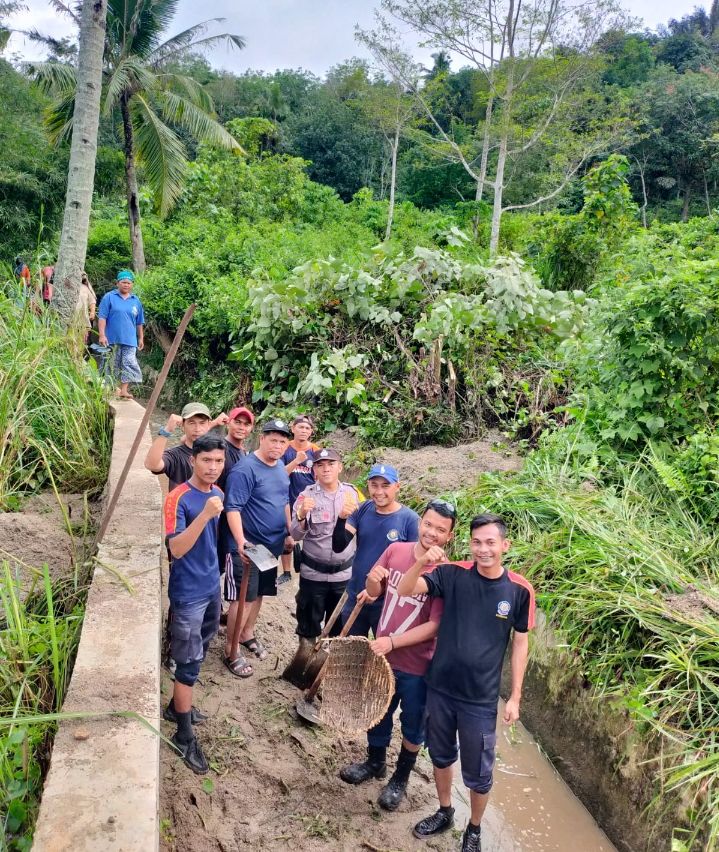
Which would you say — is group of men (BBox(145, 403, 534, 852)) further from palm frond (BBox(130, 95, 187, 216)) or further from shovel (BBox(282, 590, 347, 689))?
palm frond (BBox(130, 95, 187, 216))

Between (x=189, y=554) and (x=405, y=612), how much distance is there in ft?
3.90

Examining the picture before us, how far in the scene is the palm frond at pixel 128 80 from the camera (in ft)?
49.9

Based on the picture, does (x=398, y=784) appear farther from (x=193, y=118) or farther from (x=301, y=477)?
(x=193, y=118)

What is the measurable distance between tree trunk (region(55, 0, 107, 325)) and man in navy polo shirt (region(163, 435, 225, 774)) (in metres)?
4.70

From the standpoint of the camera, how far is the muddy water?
364 centimetres

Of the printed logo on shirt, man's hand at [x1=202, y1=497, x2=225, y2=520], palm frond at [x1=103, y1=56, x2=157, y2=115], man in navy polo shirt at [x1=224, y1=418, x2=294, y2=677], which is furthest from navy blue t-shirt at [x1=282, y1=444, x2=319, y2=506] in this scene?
palm frond at [x1=103, y1=56, x2=157, y2=115]

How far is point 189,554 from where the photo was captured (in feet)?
11.7

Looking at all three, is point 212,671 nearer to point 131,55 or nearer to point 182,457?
point 182,457

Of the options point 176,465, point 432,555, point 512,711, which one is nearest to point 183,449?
point 176,465

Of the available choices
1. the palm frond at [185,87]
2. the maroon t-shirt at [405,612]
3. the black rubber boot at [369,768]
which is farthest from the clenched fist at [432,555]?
the palm frond at [185,87]

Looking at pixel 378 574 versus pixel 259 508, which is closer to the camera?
pixel 378 574

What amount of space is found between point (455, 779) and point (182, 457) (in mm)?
2633

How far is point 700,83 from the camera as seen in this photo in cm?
3228

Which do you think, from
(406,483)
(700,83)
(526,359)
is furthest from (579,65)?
(406,483)
